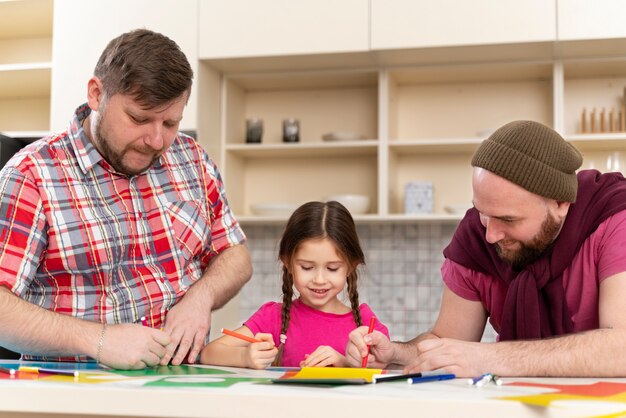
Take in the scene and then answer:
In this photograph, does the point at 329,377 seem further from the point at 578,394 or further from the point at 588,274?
the point at 588,274

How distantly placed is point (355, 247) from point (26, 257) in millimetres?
852

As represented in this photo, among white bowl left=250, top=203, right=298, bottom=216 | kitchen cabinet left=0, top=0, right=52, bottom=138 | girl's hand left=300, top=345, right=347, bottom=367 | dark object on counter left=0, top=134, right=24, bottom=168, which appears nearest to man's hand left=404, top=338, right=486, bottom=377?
girl's hand left=300, top=345, right=347, bottom=367

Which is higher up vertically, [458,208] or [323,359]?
[458,208]

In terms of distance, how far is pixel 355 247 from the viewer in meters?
2.15

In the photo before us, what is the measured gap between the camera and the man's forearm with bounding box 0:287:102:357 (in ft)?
5.22

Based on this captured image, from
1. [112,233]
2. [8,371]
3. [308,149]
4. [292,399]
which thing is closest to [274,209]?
[308,149]

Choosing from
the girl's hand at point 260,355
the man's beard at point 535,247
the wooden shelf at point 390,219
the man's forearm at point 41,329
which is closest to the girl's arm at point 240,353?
the girl's hand at point 260,355

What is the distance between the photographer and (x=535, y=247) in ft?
5.90

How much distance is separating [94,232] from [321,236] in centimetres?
60

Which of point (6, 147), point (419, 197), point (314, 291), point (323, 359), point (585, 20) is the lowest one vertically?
point (323, 359)

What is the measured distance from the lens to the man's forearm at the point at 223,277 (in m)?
1.94

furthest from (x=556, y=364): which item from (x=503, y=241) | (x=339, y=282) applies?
(x=339, y=282)

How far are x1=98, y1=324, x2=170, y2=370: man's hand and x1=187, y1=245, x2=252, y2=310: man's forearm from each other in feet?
1.01

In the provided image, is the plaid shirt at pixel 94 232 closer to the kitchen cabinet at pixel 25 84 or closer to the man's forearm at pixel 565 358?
the man's forearm at pixel 565 358
